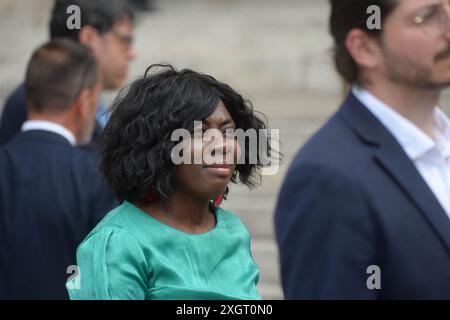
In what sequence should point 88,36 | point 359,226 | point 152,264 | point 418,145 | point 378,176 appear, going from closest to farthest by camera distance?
point 152,264
point 359,226
point 378,176
point 418,145
point 88,36

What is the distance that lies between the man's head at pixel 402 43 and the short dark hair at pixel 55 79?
1539 mm

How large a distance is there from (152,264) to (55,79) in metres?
2.20

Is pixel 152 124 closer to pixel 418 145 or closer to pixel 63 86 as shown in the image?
pixel 418 145

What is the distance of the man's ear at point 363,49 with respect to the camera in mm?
3088

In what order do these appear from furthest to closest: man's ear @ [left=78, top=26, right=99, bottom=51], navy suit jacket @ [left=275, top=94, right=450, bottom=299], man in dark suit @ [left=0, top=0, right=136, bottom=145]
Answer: man's ear @ [left=78, top=26, right=99, bottom=51] → man in dark suit @ [left=0, top=0, right=136, bottom=145] → navy suit jacket @ [left=275, top=94, right=450, bottom=299]

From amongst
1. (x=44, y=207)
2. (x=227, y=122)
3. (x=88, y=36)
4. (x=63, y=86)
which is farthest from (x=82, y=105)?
(x=227, y=122)

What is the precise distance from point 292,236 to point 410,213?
10.8 inches

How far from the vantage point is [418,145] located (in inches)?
119

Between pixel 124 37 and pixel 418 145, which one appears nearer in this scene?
pixel 418 145

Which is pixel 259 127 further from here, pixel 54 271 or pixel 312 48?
pixel 312 48

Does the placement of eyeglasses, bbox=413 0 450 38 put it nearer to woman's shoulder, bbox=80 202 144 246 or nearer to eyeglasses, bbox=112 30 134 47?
woman's shoulder, bbox=80 202 144 246

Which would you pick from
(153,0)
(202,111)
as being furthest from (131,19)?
(153,0)

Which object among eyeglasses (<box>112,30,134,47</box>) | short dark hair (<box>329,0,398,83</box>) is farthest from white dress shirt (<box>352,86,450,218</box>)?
eyeglasses (<box>112,30,134,47</box>)

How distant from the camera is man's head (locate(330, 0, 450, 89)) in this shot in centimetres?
301
